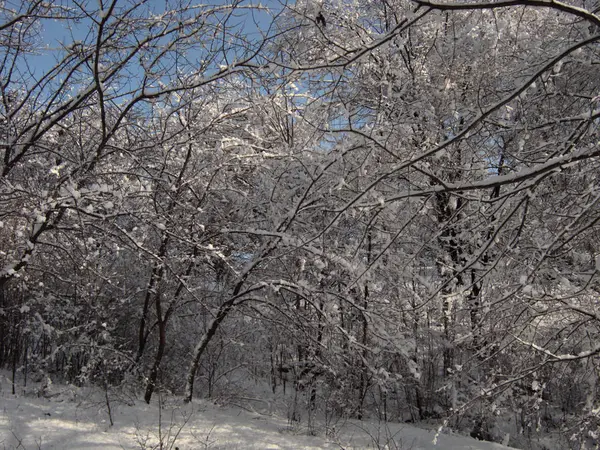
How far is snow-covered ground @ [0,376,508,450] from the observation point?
5.32m

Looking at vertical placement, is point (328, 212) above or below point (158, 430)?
above

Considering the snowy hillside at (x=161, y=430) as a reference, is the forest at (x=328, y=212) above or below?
above

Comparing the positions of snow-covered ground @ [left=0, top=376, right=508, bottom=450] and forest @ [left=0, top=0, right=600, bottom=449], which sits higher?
forest @ [left=0, top=0, right=600, bottom=449]

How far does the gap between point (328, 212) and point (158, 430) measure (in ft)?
12.2

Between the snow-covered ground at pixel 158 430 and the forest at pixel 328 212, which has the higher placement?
the forest at pixel 328 212

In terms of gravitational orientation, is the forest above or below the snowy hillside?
above

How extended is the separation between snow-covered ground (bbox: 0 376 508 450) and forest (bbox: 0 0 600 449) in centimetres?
54

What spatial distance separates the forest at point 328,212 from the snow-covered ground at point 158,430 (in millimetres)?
537

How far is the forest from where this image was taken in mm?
4242

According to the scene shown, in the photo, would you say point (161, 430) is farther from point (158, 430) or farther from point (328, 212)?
point (328, 212)

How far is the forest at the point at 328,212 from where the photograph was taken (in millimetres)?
4242

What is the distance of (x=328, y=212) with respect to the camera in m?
6.60

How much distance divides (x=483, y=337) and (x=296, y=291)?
3.39m

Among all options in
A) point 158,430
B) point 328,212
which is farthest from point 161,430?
point 328,212
